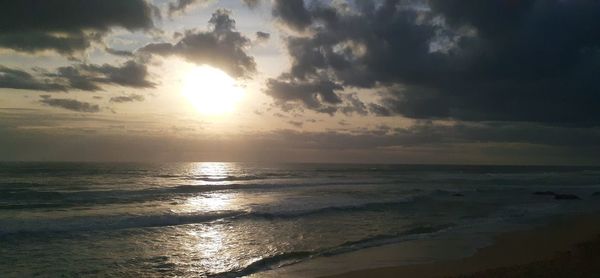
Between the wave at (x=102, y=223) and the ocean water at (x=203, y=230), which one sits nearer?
the ocean water at (x=203, y=230)

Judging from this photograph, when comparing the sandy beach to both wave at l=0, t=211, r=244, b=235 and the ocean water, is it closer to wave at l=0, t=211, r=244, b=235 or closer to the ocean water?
the ocean water

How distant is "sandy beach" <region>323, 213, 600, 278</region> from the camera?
1098 centimetres

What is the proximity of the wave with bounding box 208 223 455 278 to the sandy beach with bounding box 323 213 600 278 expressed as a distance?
1602 millimetres

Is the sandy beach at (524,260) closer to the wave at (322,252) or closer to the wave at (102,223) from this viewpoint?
the wave at (322,252)

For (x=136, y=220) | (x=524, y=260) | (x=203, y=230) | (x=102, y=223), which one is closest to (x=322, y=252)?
(x=524, y=260)

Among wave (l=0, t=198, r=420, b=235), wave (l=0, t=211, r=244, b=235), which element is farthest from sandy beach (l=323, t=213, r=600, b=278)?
wave (l=0, t=211, r=244, b=235)

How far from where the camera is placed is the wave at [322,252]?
1240 centimetres

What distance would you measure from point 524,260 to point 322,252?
6361 mm

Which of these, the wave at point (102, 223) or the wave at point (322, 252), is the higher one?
the wave at point (102, 223)

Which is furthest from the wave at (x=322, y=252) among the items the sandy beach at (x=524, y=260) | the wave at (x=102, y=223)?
the wave at (x=102, y=223)

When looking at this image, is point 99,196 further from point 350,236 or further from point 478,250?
point 478,250

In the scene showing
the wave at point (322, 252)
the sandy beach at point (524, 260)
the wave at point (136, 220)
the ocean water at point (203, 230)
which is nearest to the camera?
the sandy beach at point (524, 260)

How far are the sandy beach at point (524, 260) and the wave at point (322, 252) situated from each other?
1602 mm

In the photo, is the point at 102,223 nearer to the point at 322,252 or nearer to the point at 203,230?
→ the point at 203,230
